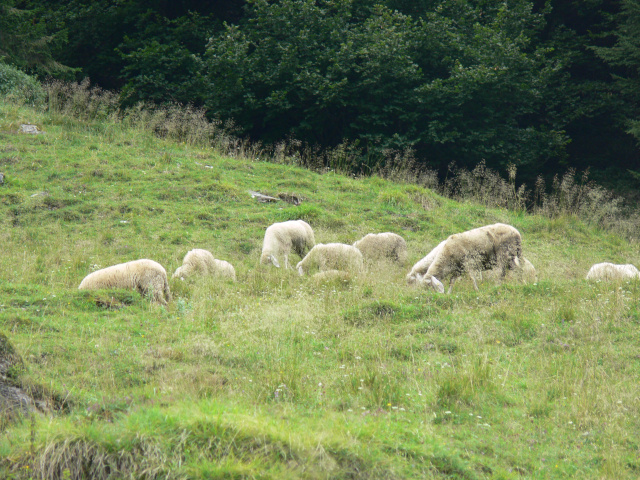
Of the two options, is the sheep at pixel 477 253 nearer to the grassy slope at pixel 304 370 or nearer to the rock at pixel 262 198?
the grassy slope at pixel 304 370

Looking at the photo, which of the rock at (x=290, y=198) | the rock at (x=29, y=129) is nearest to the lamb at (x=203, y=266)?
the rock at (x=290, y=198)

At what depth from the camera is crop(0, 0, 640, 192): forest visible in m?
22.8

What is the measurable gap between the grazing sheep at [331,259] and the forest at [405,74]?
10902 millimetres

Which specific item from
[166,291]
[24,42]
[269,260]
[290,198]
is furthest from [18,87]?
[166,291]

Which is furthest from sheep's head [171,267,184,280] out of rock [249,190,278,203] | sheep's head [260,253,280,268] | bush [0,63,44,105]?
bush [0,63,44,105]

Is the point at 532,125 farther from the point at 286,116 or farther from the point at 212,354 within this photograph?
the point at 212,354

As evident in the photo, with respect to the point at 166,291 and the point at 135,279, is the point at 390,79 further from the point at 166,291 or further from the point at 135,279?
the point at 135,279

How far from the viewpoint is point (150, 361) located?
19.6 ft

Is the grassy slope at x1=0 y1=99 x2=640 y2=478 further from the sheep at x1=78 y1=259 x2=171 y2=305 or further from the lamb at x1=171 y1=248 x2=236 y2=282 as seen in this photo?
the lamb at x1=171 y1=248 x2=236 y2=282

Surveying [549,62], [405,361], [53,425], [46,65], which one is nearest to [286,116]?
[46,65]

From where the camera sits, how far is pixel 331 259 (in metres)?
11.1

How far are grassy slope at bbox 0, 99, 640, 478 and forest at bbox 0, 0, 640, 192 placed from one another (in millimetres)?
11900

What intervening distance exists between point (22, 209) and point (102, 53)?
57.7 ft

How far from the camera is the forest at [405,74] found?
22844mm
